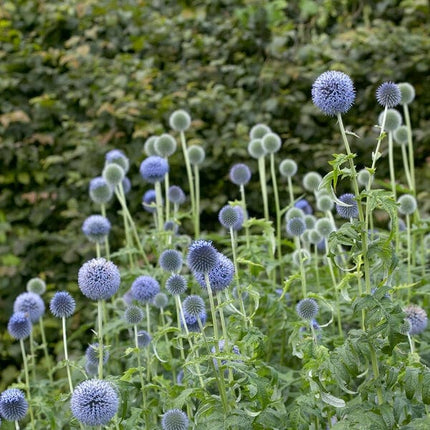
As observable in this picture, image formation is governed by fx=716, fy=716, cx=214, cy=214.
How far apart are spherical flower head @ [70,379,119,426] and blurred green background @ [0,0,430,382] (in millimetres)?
2896

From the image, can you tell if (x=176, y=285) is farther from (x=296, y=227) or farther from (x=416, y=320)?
(x=416, y=320)

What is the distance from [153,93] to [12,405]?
3.53 meters

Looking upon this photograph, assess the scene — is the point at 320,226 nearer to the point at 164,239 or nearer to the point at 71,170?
the point at 164,239

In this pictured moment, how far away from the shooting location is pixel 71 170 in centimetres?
544

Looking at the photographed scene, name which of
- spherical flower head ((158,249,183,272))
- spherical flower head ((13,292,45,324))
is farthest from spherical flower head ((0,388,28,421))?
spherical flower head ((13,292,45,324))

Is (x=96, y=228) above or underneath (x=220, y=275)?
underneath

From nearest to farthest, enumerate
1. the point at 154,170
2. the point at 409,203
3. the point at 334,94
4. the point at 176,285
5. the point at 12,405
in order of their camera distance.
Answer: the point at 334,94 → the point at 12,405 → the point at 176,285 → the point at 409,203 → the point at 154,170

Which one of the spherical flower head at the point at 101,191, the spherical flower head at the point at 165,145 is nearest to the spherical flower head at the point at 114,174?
the spherical flower head at the point at 101,191

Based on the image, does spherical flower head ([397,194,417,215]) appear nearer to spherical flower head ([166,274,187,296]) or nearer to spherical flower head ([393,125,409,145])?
spherical flower head ([393,125,409,145])

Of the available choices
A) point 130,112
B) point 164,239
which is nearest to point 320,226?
point 164,239

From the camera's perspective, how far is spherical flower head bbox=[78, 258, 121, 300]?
85.6 inches

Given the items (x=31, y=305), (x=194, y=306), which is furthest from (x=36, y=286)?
(x=194, y=306)

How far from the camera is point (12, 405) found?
90.9 inches

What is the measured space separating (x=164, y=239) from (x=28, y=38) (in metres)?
3.74
